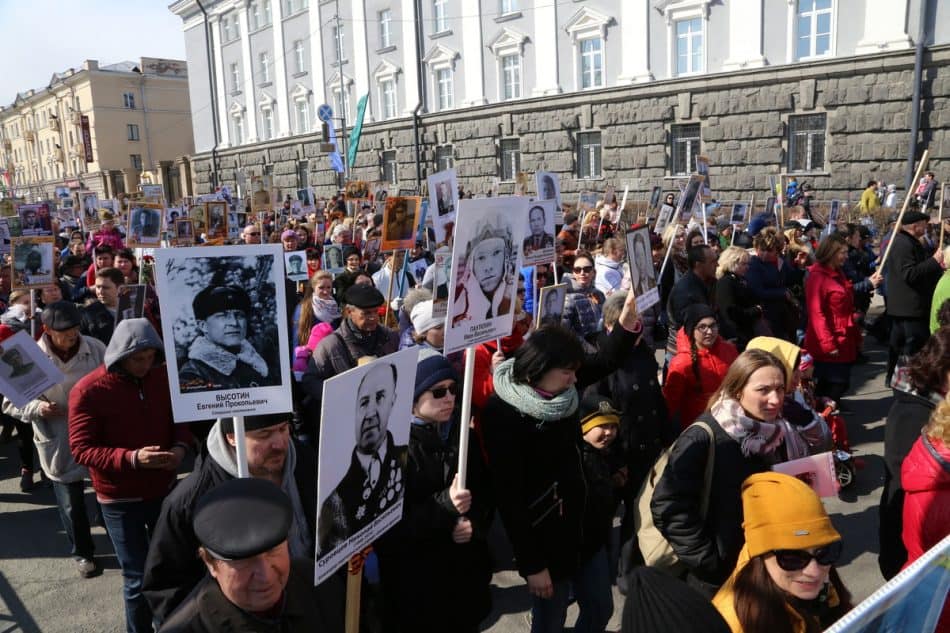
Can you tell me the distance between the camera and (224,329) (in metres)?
2.22

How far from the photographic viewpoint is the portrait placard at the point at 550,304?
457cm

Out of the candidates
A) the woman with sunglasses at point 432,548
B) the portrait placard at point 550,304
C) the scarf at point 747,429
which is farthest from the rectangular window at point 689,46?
the woman with sunglasses at point 432,548

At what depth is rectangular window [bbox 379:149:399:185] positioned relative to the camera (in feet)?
97.6

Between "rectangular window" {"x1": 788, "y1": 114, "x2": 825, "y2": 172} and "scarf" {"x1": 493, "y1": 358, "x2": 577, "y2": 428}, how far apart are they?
18.4 m

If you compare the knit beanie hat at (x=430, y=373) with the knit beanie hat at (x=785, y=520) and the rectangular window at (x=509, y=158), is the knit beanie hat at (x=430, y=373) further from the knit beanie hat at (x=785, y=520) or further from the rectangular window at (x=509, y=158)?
the rectangular window at (x=509, y=158)

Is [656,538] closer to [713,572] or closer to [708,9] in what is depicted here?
[713,572]

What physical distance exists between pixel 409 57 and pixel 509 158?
22.5ft

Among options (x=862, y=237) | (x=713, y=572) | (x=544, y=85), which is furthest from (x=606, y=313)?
(x=544, y=85)

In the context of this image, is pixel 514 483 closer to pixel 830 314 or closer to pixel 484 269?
pixel 484 269

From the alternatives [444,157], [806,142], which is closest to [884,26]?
[806,142]

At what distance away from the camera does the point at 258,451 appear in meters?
2.38

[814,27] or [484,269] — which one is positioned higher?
[814,27]

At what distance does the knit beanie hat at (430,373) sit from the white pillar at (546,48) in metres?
21.8

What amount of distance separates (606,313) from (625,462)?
95 cm
